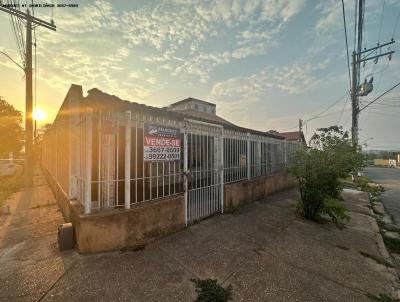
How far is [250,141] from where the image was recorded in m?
8.10

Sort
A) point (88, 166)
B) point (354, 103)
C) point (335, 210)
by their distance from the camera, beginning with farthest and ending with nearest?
point (354, 103) → point (335, 210) → point (88, 166)

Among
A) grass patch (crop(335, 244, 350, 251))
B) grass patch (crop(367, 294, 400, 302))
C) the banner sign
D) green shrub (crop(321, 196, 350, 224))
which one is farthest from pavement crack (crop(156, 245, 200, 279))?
green shrub (crop(321, 196, 350, 224))

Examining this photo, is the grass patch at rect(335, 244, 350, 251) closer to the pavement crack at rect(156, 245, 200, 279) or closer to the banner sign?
the pavement crack at rect(156, 245, 200, 279)

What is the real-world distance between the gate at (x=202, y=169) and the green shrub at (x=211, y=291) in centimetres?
222

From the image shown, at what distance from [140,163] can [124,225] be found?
1597mm

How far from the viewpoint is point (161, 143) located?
464cm

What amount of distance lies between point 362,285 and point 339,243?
164 cm

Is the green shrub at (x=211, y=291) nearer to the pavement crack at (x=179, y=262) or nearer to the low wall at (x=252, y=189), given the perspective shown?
the pavement crack at (x=179, y=262)

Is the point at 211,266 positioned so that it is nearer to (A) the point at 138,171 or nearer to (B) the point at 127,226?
(B) the point at 127,226

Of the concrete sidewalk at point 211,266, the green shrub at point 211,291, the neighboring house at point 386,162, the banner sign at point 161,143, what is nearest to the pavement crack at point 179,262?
the concrete sidewalk at point 211,266

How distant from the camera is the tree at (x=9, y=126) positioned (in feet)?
57.6

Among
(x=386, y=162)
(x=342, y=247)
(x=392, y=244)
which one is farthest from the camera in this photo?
(x=386, y=162)

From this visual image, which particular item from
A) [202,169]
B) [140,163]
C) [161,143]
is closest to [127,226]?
[140,163]

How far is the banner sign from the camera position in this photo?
14.3ft
